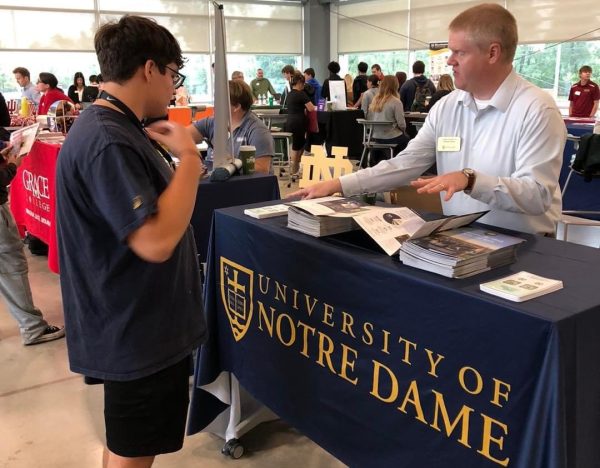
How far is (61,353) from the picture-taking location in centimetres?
278

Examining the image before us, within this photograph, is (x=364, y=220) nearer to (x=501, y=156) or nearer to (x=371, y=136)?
(x=501, y=156)

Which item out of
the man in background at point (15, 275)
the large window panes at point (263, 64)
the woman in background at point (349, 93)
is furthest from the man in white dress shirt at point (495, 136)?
the large window panes at point (263, 64)

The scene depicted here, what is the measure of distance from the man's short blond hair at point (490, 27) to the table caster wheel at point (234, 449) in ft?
4.87

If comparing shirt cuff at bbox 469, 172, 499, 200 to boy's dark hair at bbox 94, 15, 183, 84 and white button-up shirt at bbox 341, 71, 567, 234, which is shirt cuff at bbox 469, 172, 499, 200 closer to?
white button-up shirt at bbox 341, 71, 567, 234

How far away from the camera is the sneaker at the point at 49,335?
288 centimetres

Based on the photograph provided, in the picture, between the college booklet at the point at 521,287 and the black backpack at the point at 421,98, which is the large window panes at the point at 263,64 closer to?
the black backpack at the point at 421,98

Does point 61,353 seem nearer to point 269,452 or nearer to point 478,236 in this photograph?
point 269,452

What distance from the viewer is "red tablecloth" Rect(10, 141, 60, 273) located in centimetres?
329

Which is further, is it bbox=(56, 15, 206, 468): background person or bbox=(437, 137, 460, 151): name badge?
bbox=(437, 137, 460, 151): name badge

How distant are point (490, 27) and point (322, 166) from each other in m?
Answer: 1.01

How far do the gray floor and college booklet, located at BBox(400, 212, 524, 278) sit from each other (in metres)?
1.01

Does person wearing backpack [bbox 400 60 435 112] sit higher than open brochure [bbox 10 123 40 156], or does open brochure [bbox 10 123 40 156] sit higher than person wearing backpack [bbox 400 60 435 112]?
person wearing backpack [bbox 400 60 435 112]

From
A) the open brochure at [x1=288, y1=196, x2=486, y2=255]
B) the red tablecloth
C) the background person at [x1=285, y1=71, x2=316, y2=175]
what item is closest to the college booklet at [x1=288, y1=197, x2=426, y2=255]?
the open brochure at [x1=288, y1=196, x2=486, y2=255]

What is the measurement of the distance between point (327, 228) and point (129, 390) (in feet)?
2.01
